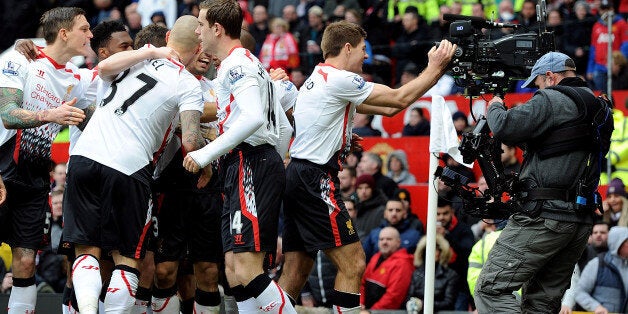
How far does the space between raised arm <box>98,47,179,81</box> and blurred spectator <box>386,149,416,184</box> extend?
760 centimetres

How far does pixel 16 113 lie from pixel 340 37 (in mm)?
2565

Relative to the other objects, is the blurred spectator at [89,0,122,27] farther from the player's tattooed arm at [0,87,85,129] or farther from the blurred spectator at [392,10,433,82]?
the player's tattooed arm at [0,87,85,129]

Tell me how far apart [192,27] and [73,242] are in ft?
6.48

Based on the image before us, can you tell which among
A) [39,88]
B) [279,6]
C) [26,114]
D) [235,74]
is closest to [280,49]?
[279,6]

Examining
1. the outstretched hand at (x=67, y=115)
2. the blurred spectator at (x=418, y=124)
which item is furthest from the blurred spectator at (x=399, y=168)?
the outstretched hand at (x=67, y=115)

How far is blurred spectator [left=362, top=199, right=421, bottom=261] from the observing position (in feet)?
43.0

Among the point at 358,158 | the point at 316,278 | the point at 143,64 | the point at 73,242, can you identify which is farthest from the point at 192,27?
the point at 358,158

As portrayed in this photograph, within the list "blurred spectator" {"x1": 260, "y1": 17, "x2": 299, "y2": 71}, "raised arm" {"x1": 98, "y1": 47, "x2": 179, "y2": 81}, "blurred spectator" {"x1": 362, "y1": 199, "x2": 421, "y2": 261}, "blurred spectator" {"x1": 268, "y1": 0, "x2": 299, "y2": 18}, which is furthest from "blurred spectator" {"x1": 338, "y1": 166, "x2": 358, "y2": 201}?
"blurred spectator" {"x1": 268, "y1": 0, "x2": 299, "y2": 18}

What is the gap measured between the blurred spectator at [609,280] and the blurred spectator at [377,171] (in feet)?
10.7

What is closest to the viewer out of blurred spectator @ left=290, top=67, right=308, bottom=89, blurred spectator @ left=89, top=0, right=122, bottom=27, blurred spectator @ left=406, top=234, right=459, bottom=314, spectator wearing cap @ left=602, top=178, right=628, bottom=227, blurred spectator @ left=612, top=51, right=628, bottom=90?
blurred spectator @ left=406, top=234, right=459, bottom=314

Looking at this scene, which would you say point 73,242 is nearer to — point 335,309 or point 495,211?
point 335,309

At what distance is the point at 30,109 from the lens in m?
9.07

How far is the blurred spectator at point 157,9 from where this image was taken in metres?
22.0

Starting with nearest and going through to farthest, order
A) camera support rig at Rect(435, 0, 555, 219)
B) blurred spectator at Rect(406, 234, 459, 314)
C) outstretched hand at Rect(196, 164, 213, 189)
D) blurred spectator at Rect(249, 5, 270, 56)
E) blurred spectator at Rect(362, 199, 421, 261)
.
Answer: camera support rig at Rect(435, 0, 555, 219)
outstretched hand at Rect(196, 164, 213, 189)
blurred spectator at Rect(406, 234, 459, 314)
blurred spectator at Rect(362, 199, 421, 261)
blurred spectator at Rect(249, 5, 270, 56)
